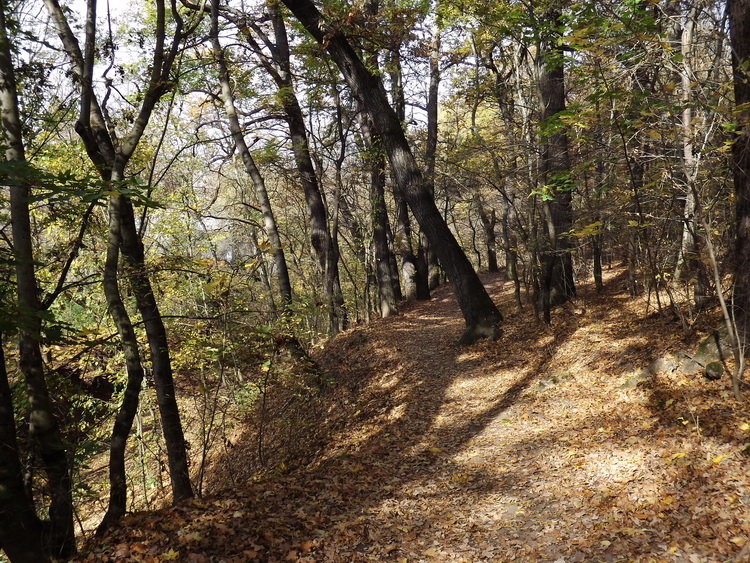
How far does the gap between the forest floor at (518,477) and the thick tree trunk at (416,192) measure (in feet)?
4.93

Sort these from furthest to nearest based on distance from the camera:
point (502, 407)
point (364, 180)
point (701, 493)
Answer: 1. point (364, 180)
2. point (502, 407)
3. point (701, 493)

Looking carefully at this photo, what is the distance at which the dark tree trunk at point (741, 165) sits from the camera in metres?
5.00

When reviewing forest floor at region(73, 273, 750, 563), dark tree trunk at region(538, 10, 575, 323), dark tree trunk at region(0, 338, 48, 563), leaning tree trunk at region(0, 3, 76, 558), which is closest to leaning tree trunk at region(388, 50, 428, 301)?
dark tree trunk at region(538, 10, 575, 323)

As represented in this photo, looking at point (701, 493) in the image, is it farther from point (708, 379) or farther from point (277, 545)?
point (277, 545)

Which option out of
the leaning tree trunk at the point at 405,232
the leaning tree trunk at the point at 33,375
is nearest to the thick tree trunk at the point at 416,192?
the leaning tree trunk at the point at 405,232

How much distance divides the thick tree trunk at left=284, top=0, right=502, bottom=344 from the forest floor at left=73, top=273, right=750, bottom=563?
4.93 ft

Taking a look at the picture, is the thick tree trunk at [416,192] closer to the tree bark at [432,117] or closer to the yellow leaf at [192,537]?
the tree bark at [432,117]

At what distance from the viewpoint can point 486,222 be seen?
77.5ft

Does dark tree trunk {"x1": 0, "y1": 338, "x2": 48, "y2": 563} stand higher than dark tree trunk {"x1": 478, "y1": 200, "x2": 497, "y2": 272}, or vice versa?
dark tree trunk {"x1": 478, "y1": 200, "x2": 497, "y2": 272}

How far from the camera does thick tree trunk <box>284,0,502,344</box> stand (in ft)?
32.0

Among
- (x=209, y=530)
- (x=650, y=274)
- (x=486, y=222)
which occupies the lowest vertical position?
(x=209, y=530)

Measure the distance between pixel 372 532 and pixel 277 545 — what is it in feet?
3.20

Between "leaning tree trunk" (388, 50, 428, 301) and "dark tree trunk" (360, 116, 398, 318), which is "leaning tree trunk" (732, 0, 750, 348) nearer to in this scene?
"dark tree trunk" (360, 116, 398, 318)

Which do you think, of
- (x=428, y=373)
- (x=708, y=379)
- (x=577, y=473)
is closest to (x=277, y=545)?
(x=577, y=473)
